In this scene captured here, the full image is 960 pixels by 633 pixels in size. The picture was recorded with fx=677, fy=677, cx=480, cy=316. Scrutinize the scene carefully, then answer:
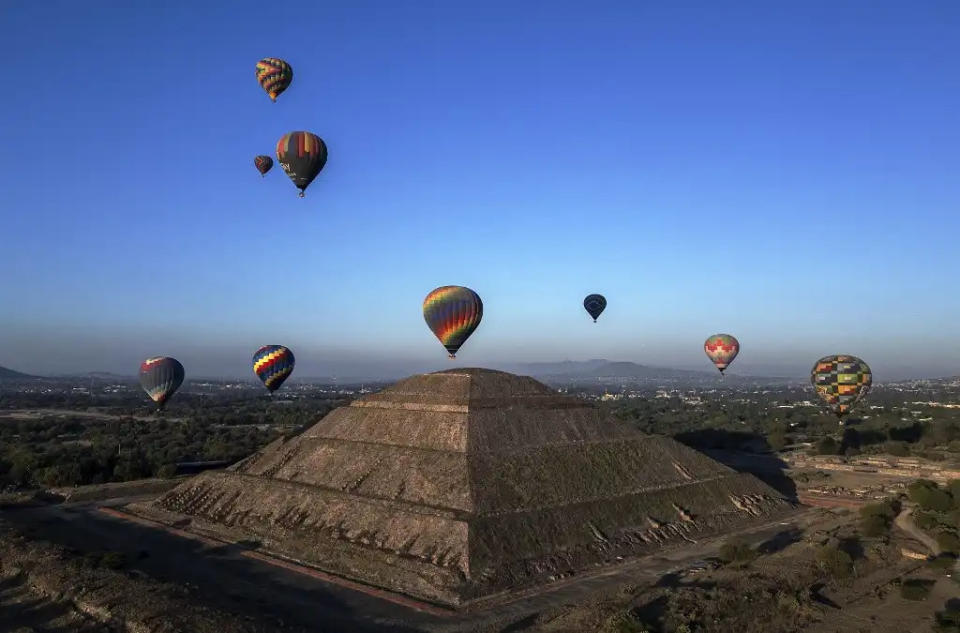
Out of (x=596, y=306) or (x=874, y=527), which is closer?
(x=874, y=527)

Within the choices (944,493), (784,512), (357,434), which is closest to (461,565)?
(357,434)

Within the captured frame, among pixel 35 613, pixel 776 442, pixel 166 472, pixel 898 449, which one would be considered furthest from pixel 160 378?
pixel 898 449

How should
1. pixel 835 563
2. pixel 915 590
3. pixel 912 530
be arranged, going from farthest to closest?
1. pixel 912 530
2. pixel 835 563
3. pixel 915 590

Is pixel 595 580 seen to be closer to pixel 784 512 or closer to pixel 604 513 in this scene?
pixel 604 513

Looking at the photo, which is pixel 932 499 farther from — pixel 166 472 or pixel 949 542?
pixel 166 472

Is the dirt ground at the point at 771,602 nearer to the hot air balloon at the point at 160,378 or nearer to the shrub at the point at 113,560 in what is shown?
the shrub at the point at 113,560
